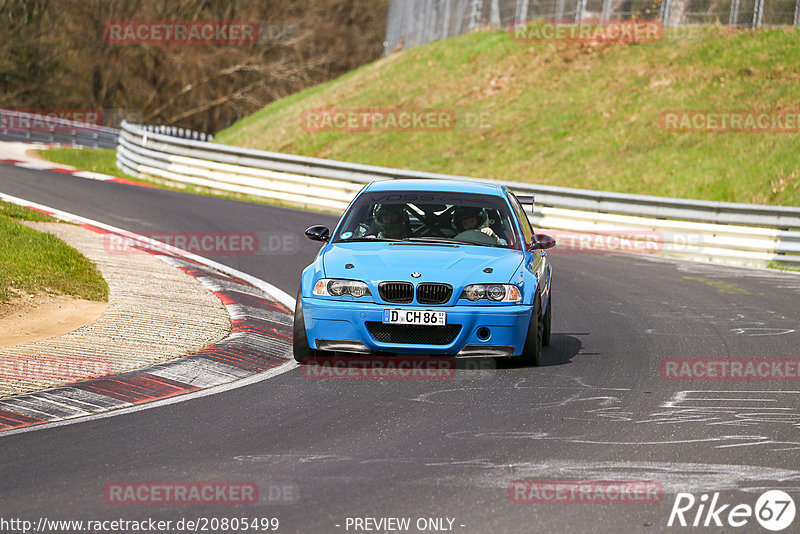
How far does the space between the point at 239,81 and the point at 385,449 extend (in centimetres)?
4729

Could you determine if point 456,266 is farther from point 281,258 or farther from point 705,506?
point 281,258

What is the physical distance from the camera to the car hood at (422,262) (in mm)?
8680

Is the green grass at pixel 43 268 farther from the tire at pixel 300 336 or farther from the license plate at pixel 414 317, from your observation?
the license plate at pixel 414 317

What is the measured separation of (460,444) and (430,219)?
3732 millimetres

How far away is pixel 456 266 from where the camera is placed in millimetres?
8828

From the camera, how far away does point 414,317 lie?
855cm

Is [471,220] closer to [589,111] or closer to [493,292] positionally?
[493,292]

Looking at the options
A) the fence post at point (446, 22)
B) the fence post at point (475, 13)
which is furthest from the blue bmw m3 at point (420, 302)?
the fence post at point (446, 22)

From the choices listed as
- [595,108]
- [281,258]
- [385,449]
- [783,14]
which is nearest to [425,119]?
[595,108]

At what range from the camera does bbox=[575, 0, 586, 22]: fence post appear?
31.9 metres

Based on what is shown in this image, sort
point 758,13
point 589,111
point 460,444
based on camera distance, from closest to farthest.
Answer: point 460,444, point 589,111, point 758,13

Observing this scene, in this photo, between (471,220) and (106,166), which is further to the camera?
(106,166)

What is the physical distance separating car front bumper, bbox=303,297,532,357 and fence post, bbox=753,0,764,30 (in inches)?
933

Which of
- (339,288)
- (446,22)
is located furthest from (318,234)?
(446,22)
